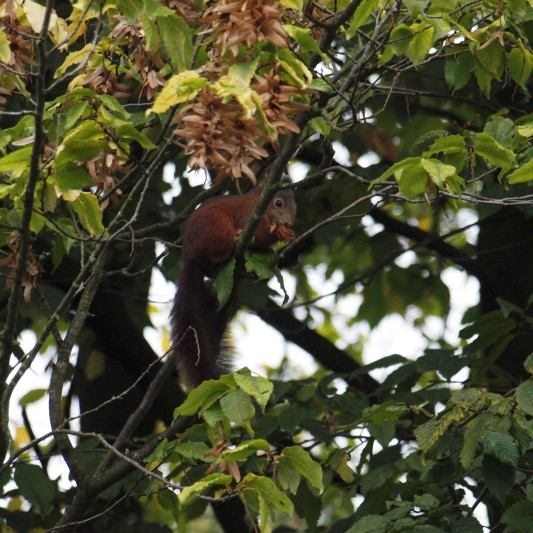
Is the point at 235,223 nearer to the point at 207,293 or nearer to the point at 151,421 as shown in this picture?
the point at 207,293

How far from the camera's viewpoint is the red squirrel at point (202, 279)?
4086 mm

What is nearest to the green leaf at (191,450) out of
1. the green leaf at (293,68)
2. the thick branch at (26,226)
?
the thick branch at (26,226)

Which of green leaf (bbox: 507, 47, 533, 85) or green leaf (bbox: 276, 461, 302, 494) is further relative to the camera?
green leaf (bbox: 507, 47, 533, 85)

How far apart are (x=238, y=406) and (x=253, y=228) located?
82 centimetres

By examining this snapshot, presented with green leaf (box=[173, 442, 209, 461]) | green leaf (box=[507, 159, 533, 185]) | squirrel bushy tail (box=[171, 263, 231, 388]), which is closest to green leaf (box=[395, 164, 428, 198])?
green leaf (box=[507, 159, 533, 185])

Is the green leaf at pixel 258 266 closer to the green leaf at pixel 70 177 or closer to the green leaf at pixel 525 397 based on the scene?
the green leaf at pixel 525 397

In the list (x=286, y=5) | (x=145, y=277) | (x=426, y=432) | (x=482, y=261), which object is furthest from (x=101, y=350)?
(x=286, y=5)

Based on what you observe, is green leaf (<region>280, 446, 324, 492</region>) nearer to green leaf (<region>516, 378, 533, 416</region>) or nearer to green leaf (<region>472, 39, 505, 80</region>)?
green leaf (<region>516, 378, 533, 416</region>)

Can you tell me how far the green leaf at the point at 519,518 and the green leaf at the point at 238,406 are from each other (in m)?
0.99

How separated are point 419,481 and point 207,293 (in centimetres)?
125

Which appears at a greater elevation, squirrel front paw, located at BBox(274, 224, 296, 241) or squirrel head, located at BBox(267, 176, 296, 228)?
squirrel head, located at BBox(267, 176, 296, 228)

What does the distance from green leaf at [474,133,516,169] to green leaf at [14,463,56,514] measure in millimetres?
2143

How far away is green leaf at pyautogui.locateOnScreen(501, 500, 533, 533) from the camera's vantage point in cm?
313

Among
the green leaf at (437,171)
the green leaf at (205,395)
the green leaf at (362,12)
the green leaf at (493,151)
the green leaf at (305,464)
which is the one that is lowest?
the green leaf at (305,464)
